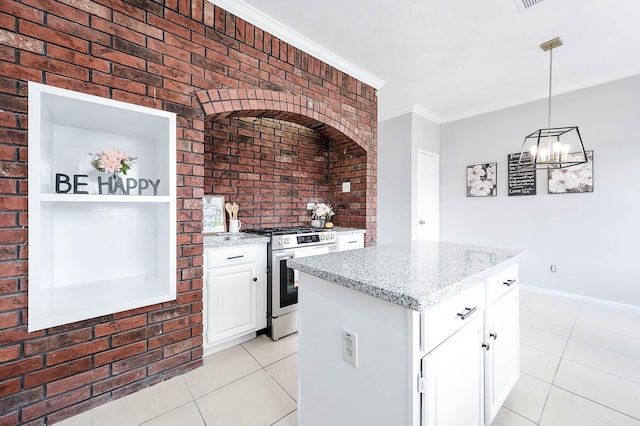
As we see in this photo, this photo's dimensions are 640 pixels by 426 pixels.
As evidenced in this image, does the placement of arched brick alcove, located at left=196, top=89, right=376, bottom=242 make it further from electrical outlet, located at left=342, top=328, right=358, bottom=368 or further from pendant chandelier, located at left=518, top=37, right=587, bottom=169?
electrical outlet, located at left=342, top=328, right=358, bottom=368

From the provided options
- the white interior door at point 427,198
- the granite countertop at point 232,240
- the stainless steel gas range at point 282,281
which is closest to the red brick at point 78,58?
the granite countertop at point 232,240

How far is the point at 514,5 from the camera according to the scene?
79.9 inches

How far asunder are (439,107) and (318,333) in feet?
13.4

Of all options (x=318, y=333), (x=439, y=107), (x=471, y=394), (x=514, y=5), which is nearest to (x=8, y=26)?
(x=318, y=333)

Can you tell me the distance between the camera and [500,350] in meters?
1.42

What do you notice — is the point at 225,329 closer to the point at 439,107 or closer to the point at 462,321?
the point at 462,321

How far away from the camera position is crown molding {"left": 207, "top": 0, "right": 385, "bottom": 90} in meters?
2.06

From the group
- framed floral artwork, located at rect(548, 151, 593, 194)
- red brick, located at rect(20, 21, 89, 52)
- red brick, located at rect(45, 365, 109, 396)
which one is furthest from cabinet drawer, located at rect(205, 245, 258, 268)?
framed floral artwork, located at rect(548, 151, 593, 194)

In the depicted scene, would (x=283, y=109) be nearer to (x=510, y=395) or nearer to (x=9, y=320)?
(x=9, y=320)

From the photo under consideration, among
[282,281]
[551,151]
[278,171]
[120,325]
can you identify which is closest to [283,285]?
[282,281]

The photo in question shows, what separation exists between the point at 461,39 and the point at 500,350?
257 centimetres

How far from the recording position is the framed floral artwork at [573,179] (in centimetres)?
321

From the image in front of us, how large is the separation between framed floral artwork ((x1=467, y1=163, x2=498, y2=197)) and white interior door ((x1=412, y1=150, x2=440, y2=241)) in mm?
505

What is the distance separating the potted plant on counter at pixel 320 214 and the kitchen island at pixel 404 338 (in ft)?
5.85
